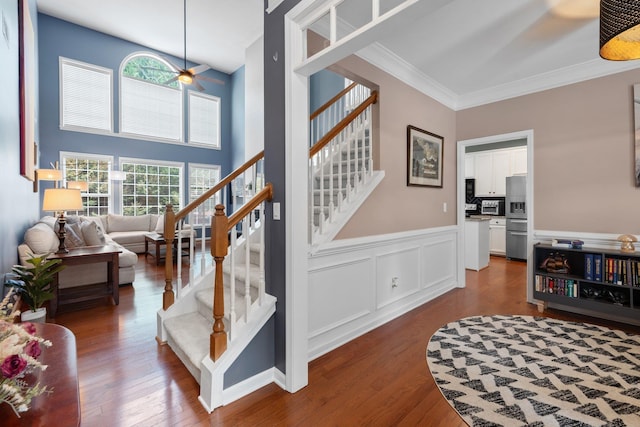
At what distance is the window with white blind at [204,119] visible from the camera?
27.3ft

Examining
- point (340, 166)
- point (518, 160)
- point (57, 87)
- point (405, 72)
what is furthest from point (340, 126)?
point (57, 87)

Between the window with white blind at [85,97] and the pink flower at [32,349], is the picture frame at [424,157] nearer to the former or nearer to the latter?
the pink flower at [32,349]

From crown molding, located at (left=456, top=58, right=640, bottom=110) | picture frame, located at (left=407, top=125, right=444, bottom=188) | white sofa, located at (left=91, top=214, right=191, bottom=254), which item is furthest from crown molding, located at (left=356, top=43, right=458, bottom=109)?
white sofa, located at (left=91, top=214, right=191, bottom=254)

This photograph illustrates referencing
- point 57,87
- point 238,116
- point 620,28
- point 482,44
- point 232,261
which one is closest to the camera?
point 620,28

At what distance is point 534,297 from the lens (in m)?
3.50

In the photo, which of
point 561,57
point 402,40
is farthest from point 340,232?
point 561,57

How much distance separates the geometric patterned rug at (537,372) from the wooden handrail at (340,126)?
2.01 m

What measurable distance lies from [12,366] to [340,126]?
8.65 feet

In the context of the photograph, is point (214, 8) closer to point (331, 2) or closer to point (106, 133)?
point (106, 133)

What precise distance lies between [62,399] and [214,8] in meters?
6.53

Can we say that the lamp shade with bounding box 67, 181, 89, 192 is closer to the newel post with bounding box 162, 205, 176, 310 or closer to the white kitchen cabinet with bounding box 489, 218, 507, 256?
the newel post with bounding box 162, 205, 176, 310

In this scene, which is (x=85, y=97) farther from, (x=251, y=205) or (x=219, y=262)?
(x=219, y=262)

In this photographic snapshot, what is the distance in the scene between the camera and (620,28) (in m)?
1.46

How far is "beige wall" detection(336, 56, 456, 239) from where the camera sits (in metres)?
2.86
